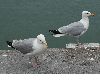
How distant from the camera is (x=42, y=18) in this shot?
494 inches

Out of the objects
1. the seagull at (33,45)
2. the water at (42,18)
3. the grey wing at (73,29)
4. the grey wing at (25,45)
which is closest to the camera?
the seagull at (33,45)

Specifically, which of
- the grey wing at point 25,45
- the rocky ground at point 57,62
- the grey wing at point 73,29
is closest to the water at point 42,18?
the grey wing at point 73,29

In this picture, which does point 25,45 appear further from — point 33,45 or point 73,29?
point 73,29

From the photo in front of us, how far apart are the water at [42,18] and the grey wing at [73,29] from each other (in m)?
2.16

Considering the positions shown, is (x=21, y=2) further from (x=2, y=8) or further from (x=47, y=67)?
(x=47, y=67)

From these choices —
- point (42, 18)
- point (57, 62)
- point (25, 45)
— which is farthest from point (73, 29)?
point (42, 18)

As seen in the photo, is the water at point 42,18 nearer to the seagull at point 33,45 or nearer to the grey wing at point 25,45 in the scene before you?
the grey wing at point 25,45

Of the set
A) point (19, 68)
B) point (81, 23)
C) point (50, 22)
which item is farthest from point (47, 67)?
point (50, 22)

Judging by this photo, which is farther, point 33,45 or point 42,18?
point 42,18

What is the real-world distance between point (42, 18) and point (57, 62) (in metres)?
5.67

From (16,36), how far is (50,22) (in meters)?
1.73

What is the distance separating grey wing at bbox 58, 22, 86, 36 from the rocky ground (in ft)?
1.63

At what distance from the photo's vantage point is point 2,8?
13.5m

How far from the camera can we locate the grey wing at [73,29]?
818cm
